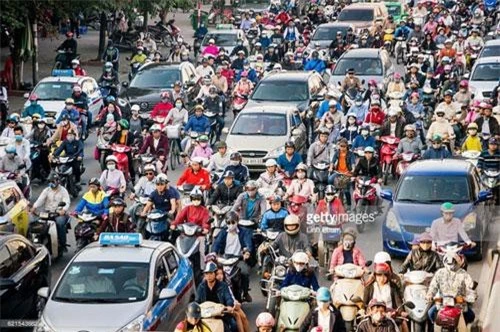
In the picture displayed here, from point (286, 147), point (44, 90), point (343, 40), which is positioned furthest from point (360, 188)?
point (343, 40)

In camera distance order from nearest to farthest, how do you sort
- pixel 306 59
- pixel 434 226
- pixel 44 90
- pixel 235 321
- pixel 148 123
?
pixel 235 321, pixel 434 226, pixel 148 123, pixel 44 90, pixel 306 59

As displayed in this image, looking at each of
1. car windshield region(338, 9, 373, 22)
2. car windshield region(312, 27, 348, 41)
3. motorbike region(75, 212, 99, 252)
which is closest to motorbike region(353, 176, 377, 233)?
motorbike region(75, 212, 99, 252)

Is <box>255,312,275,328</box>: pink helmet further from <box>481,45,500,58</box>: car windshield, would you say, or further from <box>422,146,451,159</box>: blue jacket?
<box>481,45,500,58</box>: car windshield

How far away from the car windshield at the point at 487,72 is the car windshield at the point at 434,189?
12422mm

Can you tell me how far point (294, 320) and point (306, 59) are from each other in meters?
26.6

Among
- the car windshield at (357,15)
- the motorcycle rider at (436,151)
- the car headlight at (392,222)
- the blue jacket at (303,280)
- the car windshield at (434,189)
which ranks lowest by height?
the car windshield at (357,15)

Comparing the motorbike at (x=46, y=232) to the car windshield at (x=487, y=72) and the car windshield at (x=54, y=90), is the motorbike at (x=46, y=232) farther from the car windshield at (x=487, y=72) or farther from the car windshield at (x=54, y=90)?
the car windshield at (x=487, y=72)

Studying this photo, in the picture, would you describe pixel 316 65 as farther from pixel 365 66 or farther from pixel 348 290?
pixel 348 290

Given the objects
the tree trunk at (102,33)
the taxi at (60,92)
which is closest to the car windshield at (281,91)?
the taxi at (60,92)

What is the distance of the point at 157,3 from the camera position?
49.8m

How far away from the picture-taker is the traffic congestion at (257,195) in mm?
17250

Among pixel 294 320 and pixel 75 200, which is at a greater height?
pixel 294 320

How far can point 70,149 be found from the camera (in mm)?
27656

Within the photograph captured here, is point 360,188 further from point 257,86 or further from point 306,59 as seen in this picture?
point 306,59
